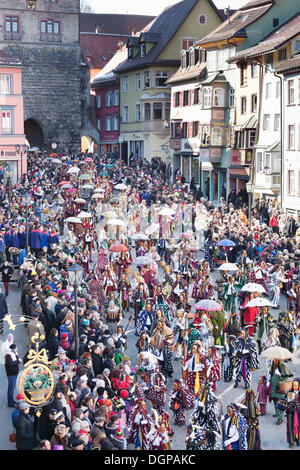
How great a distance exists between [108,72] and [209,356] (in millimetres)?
60021

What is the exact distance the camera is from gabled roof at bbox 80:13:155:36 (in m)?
88.5

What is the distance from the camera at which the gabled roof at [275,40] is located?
130 ft

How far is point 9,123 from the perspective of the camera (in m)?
52.3

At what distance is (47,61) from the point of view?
6656 centimetres

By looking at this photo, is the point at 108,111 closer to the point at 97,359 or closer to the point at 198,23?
the point at 198,23

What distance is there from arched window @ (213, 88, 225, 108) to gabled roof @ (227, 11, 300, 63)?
3.31 meters

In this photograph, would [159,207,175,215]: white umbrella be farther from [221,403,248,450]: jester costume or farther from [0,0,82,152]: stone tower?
[0,0,82,152]: stone tower

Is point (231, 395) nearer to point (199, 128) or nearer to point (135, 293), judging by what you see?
point (135, 293)

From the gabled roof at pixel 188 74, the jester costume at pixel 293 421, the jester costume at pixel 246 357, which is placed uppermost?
the gabled roof at pixel 188 74

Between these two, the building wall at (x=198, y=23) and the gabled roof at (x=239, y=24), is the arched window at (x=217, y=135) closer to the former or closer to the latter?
Answer: the gabled roof at (x=239, y=24)

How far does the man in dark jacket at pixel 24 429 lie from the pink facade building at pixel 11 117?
128ft

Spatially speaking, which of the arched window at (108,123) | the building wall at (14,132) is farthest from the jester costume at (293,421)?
the arched window at (108,123)

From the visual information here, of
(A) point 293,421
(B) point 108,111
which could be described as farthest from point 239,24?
(A) point 293,421

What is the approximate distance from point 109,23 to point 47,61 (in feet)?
79.9
